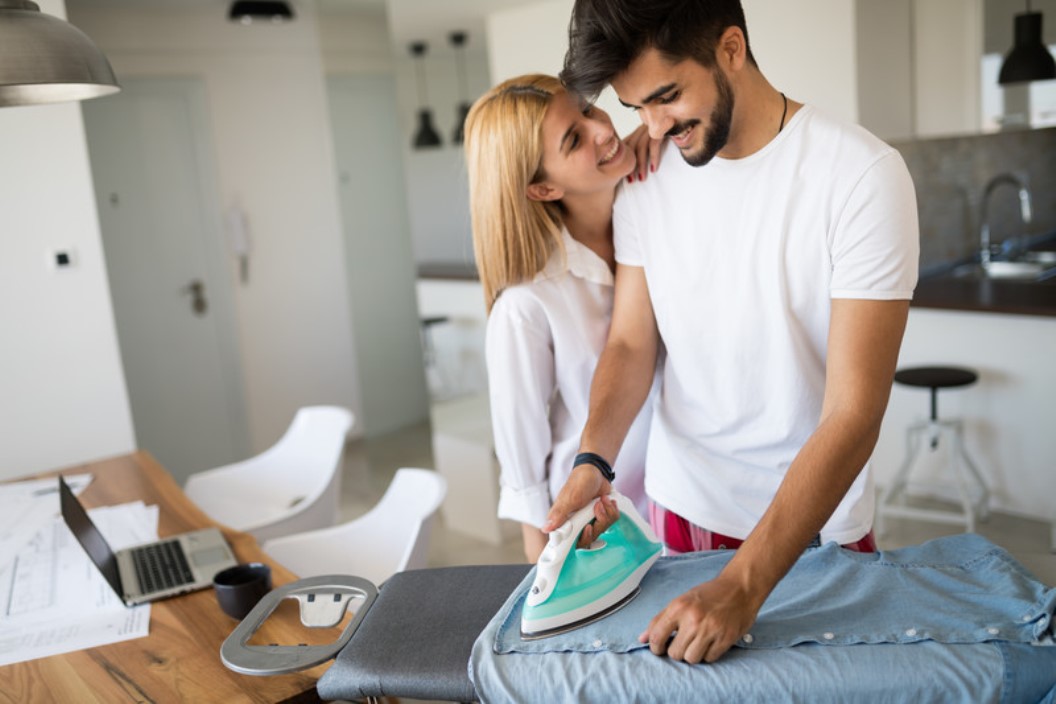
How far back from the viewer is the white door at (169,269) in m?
4.66

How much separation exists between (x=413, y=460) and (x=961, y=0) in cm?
347

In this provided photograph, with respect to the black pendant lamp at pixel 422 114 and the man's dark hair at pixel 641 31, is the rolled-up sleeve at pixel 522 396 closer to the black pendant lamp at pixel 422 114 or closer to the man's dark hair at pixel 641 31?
the man's dark hair at pixel 641 31

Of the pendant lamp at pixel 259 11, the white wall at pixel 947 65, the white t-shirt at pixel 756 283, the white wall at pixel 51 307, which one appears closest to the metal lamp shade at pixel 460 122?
the white wall at pixel 51 307

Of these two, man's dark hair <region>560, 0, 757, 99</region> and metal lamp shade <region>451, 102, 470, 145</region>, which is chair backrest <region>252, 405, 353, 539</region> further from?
man's dark hair <region>560, 0, 757, 99</region>

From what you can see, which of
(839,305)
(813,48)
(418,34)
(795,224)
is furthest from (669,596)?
(418,34)

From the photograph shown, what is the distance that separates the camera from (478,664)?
3.99 ft

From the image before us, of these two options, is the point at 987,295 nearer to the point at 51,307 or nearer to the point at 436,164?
the point at 436,164

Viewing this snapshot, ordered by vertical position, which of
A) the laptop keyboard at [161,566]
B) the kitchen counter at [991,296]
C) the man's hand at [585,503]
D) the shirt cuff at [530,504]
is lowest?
the laptop keyboard at [161,566]

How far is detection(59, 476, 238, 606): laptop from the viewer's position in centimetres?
183

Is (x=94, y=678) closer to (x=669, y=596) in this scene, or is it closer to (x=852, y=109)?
(x=669, y=596)

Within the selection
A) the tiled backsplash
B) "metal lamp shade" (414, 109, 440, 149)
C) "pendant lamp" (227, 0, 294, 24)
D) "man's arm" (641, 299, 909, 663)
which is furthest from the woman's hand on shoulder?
"pendant lamp" (227, 0, 294, 24)

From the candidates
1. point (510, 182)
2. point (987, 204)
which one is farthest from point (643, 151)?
point (987, 204)

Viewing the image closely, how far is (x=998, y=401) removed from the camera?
347 centimetres

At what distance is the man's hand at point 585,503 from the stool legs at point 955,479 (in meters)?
1.94
